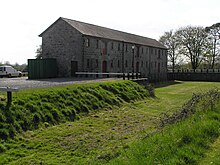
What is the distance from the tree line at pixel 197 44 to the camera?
55844 millimetres

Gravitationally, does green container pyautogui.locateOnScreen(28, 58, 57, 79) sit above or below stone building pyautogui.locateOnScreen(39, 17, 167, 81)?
below

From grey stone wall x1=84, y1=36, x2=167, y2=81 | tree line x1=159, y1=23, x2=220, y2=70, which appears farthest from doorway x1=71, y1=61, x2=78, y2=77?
tree line x1=159, y1=23, x2=220, y2=70

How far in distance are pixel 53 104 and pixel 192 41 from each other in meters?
46.9

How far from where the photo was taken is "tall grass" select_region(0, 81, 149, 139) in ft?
35.9

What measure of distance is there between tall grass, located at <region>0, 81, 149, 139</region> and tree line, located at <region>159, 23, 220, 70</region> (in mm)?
38803

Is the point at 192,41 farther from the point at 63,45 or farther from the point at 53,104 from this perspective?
the point at 53,104

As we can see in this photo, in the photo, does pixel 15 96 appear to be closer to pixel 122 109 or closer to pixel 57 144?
pixel 57 144

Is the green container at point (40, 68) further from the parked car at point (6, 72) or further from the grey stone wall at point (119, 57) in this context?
the parked car at point (6, 72)

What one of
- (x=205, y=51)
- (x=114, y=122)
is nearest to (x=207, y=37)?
(x=205, y=51)

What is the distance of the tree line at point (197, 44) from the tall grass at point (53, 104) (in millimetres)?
38803

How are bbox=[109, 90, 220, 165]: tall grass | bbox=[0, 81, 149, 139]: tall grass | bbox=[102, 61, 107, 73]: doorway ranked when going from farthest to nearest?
bbox=[102, 61, 107, 73]: doorway → bbox=[0, 81, 149, 139]: tall grass → bbox=[109, 90, 220, 165]: tall grass

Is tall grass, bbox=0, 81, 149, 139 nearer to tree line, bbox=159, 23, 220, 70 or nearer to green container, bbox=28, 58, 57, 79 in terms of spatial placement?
green container, bbox=28, 58, 57, 79

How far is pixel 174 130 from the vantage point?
7.18 metres

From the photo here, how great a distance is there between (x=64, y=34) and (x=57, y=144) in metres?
23.4
